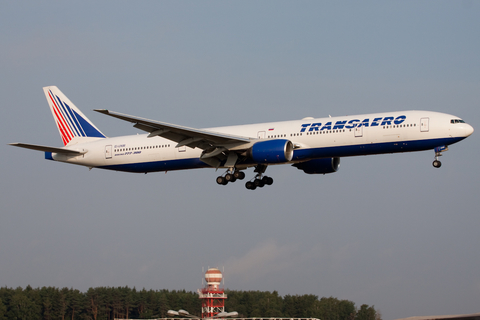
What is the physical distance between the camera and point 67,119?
53.0 meters

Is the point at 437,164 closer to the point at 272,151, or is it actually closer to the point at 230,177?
the point at 272,151

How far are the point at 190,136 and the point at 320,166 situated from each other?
37.1 feet

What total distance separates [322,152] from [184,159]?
1058 centimetres

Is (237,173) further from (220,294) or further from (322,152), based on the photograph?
(220,294)

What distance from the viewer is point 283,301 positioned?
348 ft

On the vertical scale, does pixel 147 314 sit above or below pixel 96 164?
below

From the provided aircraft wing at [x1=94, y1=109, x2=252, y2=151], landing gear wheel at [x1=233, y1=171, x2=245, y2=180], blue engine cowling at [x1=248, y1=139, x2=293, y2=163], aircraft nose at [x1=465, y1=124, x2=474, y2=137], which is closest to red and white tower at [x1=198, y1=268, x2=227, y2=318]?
landing gear wheel at [x1=233, y1=171, x2=245, y2=180]

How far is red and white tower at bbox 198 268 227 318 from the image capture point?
218ft

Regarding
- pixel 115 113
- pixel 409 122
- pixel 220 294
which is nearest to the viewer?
pixel 115 113

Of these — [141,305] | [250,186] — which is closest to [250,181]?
[250,186]

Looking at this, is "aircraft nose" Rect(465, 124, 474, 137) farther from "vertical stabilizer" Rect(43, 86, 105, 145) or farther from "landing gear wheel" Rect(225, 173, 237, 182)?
"vertical stabilizer" Rect(43, 86, 105, 145)

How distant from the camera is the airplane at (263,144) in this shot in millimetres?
40188

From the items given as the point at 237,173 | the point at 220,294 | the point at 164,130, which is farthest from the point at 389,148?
the point at 220,294

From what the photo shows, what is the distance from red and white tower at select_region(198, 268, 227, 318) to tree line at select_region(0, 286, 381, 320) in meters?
29.5
